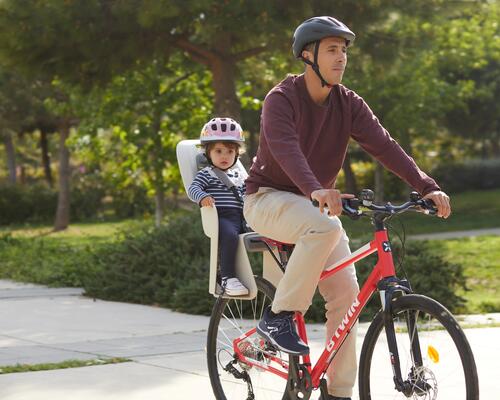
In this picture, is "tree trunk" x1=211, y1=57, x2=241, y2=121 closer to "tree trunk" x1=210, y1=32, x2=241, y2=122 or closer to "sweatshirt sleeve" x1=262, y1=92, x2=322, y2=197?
"tree trunk" x1=210, y1=32, x2=241, y2=122

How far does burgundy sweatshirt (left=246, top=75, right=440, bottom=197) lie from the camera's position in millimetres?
4445

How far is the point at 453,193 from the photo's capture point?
3488 centimetres

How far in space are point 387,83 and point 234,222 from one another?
57.8 feet

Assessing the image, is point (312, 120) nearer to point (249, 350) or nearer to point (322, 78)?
point (322, 78)

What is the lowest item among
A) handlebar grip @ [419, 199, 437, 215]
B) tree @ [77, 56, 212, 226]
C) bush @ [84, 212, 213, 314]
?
bush @ [84, 212, 213, 314]

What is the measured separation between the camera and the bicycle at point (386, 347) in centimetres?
399

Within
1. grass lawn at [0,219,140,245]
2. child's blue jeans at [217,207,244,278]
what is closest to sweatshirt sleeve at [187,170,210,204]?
child's blue jeans at [217,207,244,278]

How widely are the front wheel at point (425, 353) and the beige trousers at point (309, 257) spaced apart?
1.00 feet

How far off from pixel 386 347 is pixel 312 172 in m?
0.77

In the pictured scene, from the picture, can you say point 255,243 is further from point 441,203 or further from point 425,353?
point 425,353

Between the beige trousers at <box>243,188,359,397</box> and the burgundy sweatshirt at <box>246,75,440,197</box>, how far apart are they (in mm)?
97

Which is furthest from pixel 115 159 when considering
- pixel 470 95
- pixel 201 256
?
pixel 201 256

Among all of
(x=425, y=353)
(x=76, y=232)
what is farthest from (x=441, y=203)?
(x=76, y=232)

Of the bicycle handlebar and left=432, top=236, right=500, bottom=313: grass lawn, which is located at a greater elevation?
the bicycle handlebar
